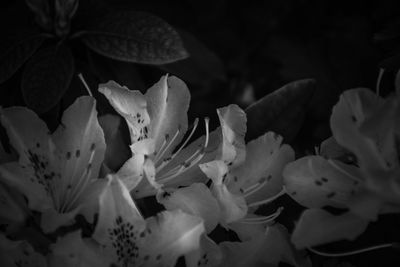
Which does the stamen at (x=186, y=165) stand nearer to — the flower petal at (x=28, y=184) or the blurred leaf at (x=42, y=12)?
the flower petal at (x=28, y=184)

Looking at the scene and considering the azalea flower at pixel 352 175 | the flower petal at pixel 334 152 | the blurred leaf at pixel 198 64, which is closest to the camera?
the azalea flower at pixel 352 175

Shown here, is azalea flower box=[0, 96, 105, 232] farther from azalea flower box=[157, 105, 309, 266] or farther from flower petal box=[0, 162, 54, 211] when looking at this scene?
azalea flower box=[157, 105, 309, 266]

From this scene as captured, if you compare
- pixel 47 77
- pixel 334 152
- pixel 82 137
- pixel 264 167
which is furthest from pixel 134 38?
pixel 334 152

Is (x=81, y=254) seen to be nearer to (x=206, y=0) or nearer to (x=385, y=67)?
(x=385, y=67)

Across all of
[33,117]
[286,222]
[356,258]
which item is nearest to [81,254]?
[33,117]

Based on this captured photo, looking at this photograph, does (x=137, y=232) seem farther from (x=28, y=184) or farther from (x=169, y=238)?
(x=28, y=184)

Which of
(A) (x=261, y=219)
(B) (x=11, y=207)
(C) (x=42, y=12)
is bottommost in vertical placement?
(A) (x=261, y=219)

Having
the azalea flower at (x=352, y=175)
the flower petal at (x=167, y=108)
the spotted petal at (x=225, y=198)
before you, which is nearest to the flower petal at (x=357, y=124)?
the azalea flower at (x=352, y=175)
